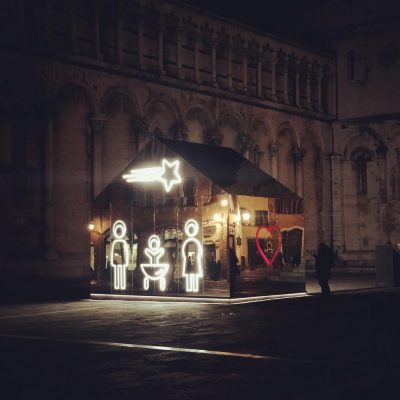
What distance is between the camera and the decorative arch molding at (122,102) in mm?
33562

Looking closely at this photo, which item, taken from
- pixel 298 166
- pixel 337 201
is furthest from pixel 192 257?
pixel 337 201

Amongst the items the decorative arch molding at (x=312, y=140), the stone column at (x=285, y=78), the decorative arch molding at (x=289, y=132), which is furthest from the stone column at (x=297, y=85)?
the decorative arch molding at (x=312, y=140)

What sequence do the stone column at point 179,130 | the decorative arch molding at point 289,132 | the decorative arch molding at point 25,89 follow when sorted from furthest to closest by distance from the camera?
the decorative arch molding at point 289,132
the stone column at point 179,130
the decorative arch molding at point 25,89

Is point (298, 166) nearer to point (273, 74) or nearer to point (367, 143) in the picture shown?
point (367, 143)

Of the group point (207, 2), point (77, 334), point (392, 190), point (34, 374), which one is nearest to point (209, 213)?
point (77, 334)

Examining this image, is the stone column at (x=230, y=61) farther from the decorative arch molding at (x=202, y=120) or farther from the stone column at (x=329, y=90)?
the stone column at (x=329, y=90)

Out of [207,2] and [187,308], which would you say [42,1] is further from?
[187,308]

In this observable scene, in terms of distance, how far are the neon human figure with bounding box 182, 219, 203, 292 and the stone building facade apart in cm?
833

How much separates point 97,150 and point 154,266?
9853mm

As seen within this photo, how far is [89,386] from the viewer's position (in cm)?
985

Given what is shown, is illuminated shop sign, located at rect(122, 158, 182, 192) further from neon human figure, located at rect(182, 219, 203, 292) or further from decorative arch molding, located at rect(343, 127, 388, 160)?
decorative arch molding, located at rect(343, 127, 388, 160)

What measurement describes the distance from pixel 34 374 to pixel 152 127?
1028 inches

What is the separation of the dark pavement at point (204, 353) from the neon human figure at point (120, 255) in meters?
4.52

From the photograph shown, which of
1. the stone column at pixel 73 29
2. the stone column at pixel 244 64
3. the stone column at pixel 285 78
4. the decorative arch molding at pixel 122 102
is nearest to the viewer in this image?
the stone column at pixel 73 29
